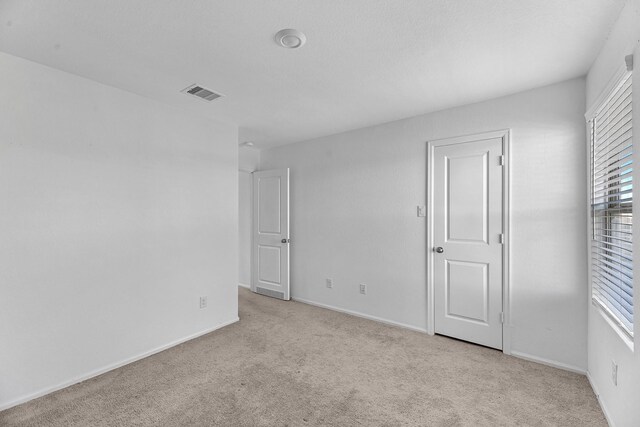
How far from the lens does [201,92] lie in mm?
2629

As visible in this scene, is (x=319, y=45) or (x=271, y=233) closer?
(x=319, y=45)

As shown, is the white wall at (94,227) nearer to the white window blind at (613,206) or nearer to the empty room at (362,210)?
the empty room at (362,210)

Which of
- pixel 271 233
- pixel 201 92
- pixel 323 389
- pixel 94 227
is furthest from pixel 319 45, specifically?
pixel 271 233

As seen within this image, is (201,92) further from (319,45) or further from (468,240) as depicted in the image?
(468,240)

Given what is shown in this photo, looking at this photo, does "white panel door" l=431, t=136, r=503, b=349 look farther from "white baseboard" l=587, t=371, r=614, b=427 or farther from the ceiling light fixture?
the ceiling light fixture

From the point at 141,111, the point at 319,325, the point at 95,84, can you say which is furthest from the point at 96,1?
the point at 319,325

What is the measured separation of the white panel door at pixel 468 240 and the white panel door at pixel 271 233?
7.14ft

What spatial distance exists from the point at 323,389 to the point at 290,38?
2.42 m

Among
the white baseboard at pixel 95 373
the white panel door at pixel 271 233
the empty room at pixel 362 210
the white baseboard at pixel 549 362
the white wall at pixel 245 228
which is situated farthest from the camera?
the white wall at pixel 245 228

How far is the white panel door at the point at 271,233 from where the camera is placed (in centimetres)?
443

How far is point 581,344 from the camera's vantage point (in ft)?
7.85

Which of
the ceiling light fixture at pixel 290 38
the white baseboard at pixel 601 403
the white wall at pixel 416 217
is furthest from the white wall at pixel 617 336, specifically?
the ceiling light fixture at pixel 290 38

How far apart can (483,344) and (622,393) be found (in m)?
1.30

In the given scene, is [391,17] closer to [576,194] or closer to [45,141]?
[576,194]
